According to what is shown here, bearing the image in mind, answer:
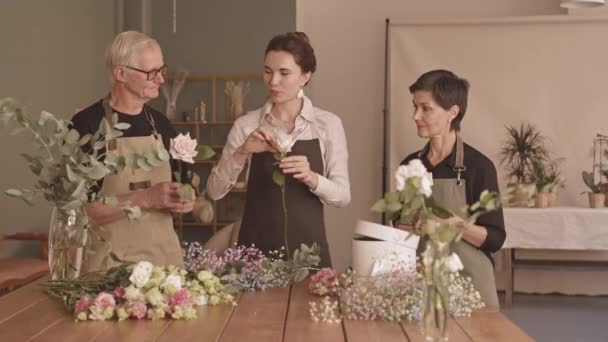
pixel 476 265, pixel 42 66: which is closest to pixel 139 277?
pixel 476 265

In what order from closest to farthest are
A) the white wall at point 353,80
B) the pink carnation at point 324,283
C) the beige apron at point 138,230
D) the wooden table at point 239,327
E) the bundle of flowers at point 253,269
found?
the wooden table at point 239,327 → the pink carnation at point 324,283 → the bundle of flowers at point 253,269 → the beige apron at point 138,230 → the white wall at point 353,80

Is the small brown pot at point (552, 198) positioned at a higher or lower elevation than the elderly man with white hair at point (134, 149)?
lower

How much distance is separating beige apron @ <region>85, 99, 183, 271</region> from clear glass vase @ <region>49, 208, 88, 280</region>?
39 cm

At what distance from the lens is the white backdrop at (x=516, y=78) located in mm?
8156

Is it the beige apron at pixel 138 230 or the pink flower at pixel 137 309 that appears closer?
the pink flower at pixel 137 309

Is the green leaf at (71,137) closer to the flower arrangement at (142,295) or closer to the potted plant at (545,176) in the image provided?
the flower arrangement at (142,295)

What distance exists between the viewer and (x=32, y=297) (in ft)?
8.57

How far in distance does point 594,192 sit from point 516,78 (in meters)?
1.29

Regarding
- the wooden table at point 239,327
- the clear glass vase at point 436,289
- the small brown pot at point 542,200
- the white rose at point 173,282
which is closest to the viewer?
the clear glass vase at point 436,289

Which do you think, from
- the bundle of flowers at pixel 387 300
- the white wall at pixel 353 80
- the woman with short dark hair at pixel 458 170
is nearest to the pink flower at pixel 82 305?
the bundle of flowers at pixel 387 300

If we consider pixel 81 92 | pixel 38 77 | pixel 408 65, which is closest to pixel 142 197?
pixel 38 77

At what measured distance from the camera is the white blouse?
10.7 ft

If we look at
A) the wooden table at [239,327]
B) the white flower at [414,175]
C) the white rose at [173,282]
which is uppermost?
the white flower at [414,175]

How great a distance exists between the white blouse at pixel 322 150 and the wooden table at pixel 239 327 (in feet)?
2.81
